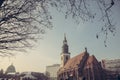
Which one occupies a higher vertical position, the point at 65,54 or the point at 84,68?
the point at 65,54

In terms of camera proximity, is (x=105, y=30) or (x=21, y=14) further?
(x=21, y=14)

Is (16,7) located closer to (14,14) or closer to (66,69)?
(14,14)

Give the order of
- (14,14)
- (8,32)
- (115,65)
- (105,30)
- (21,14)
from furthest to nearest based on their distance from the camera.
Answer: (115,65), (8,32), (21,14), (14,14), (105,30)

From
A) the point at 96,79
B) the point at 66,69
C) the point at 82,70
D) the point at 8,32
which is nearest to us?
the point at 8,32

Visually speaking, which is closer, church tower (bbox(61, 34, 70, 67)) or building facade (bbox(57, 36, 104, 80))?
building facade (bbox(57, 36, 104, 80))

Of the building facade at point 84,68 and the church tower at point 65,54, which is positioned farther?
the church tower at point 65,54

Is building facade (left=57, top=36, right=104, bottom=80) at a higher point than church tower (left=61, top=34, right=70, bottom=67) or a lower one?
lower

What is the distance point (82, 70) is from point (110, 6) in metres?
48.3

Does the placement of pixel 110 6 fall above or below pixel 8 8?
below

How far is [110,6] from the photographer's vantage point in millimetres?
3061

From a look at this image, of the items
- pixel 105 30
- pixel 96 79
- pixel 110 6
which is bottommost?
pixel 96 79

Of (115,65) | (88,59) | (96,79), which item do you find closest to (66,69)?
(88,59)

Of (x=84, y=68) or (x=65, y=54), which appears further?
(x=65, y=54)

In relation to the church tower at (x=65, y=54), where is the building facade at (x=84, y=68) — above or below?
below
